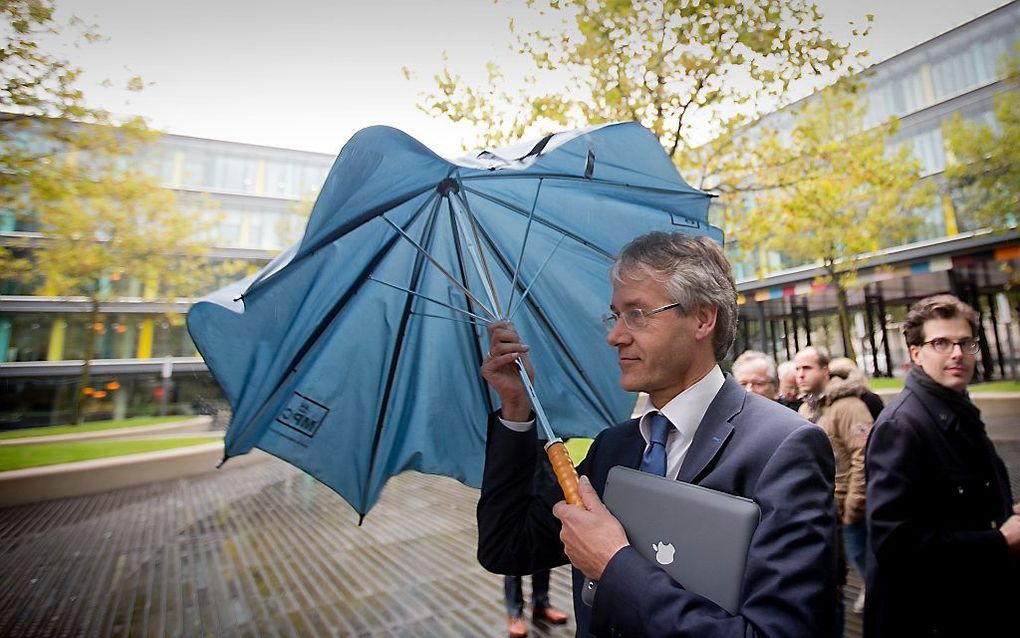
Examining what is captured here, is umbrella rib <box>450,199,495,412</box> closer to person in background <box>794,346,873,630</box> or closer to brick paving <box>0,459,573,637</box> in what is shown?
person in background <box>794,346,873,630</box>

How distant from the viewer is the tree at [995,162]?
13.1m

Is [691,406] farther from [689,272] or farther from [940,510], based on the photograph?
[940,510]

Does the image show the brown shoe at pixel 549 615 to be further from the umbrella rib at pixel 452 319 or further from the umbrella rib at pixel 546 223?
the umbrella rib at pixel 546 223

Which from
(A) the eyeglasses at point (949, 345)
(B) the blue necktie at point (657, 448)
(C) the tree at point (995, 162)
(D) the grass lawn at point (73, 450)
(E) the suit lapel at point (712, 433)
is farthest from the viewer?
(C) the tree at point (995, 162)

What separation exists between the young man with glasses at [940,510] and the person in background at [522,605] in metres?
2.52

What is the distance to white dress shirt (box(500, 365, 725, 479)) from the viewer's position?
145 centimetres

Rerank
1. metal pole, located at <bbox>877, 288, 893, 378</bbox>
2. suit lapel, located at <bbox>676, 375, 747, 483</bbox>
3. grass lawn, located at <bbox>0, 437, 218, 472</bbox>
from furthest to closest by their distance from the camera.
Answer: metal pole, located at <bbox>877, 288, 893, 378</bbox>
grass lawn, located at <bbox>0, 437, 218, 472</bbox>
suit lapel, located at <bbox>676, 375, 747, 483</bbox>

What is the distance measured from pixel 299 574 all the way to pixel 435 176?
602 cm

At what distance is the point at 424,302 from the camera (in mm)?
2209

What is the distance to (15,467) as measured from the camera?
1005cm

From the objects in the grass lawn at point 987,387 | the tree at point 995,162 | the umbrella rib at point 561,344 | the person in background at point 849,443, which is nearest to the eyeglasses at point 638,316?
the umbrella rib at point 561,344

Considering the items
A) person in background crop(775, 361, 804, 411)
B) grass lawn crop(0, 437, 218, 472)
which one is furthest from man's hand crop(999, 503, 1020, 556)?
grass lawn crop(0, 437, 218, 472)

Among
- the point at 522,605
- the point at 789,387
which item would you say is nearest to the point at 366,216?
the point at 522,605

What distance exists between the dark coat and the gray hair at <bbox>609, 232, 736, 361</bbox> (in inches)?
53.4
